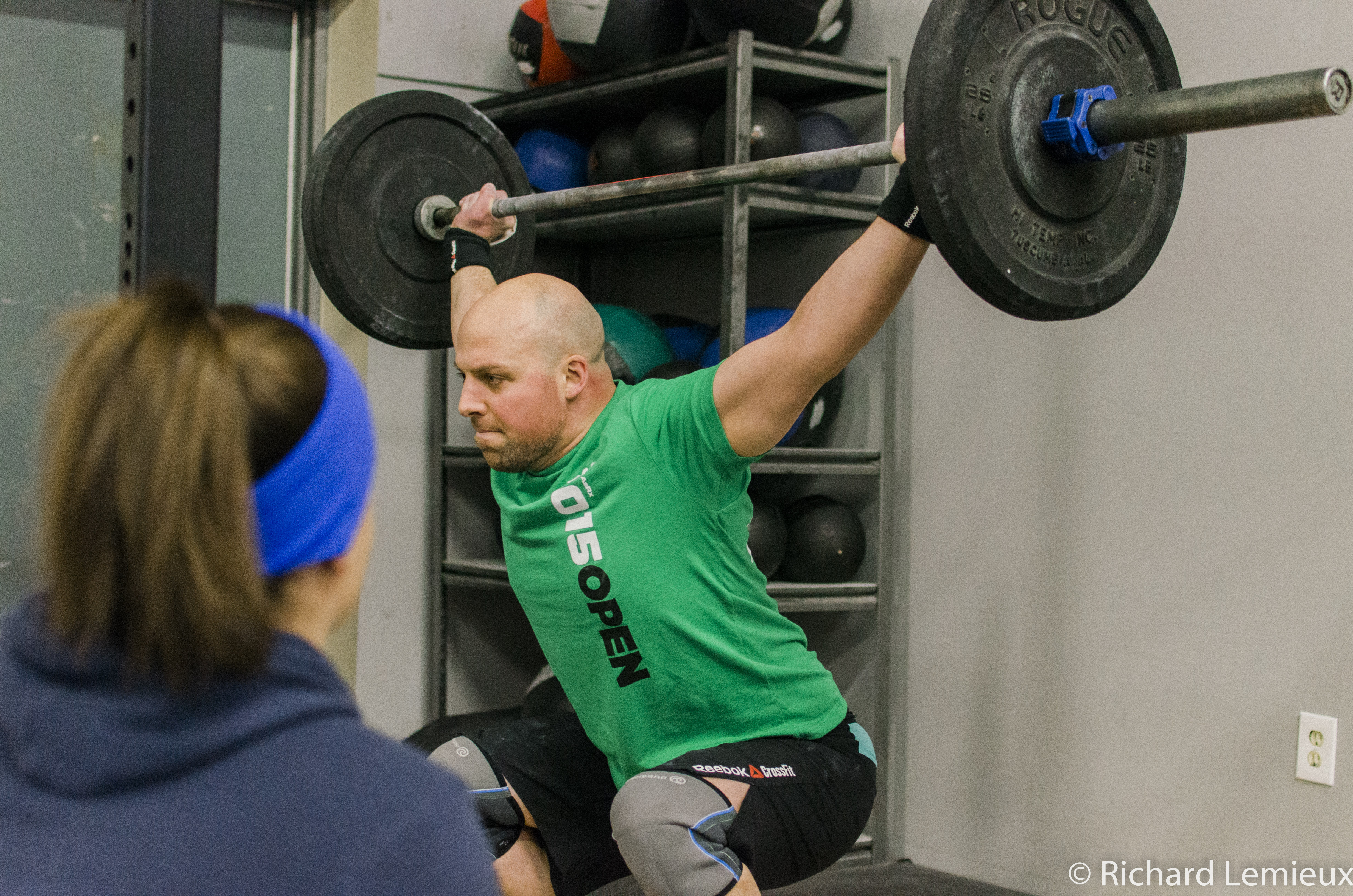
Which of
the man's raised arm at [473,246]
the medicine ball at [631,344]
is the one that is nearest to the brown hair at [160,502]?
the man's raised arm at [473,246]

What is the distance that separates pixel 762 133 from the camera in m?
3.04

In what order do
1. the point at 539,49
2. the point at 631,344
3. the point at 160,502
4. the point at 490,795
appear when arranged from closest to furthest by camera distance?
the point at 160,502 < the point at 490,795 < the point at 631,344 < the point at 539,49

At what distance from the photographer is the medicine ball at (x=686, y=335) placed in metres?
3.49

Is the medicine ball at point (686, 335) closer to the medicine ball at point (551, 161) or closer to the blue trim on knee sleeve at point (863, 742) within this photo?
the medicine ball at point (551, 161)

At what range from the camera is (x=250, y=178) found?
12.1ft

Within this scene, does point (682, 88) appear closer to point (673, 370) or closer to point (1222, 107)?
point (673, 370)

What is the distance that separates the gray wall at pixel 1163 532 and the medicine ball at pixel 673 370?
0.61m

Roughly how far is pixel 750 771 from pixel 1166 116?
1.06 m

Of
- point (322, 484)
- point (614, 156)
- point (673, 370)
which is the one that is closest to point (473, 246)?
point (673, 370)

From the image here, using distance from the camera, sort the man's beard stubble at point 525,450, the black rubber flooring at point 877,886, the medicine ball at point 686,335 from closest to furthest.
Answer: the man's beard stubble at point 525,450
the black rubber flooring at point 877,886
the medicine ball at point 686,335

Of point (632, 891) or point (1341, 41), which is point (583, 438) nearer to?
point (632, 891)

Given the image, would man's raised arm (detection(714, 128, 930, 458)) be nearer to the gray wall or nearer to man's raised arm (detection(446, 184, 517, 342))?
man's raised arm (detection(446, 184, 517, 342))

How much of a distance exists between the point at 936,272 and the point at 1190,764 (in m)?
1.32

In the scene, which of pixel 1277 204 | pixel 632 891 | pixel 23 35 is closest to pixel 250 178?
pixel 23 35
